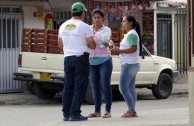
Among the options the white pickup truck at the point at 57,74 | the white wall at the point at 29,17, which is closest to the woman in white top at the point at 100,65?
the white pickup truck at the point at 57,74

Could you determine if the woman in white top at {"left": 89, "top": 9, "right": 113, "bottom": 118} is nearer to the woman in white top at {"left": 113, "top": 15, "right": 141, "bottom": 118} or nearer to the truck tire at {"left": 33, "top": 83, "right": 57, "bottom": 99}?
the woman in white top at {"left": 113, "top": 15, "right": 141, "bottom": 118}

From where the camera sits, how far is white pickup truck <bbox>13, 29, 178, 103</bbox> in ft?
49.1

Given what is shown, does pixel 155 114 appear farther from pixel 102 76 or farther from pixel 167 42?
pixel 167 42

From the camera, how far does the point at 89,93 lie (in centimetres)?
1500

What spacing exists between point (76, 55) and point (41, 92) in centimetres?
739

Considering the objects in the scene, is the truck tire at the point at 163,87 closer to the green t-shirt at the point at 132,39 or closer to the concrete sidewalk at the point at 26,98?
the concrete sidewalk at the point at 26,98

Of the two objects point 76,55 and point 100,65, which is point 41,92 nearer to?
Answer: point 100,65

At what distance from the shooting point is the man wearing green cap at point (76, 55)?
906cm

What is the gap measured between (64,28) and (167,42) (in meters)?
14.4

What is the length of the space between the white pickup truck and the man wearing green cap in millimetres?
5571

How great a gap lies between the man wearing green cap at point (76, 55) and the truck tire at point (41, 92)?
22.2 feet

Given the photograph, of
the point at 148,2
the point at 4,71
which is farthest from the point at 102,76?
the point at 148,2

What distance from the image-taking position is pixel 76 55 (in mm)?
9062

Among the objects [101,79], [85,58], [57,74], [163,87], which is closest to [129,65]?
[101,79]
